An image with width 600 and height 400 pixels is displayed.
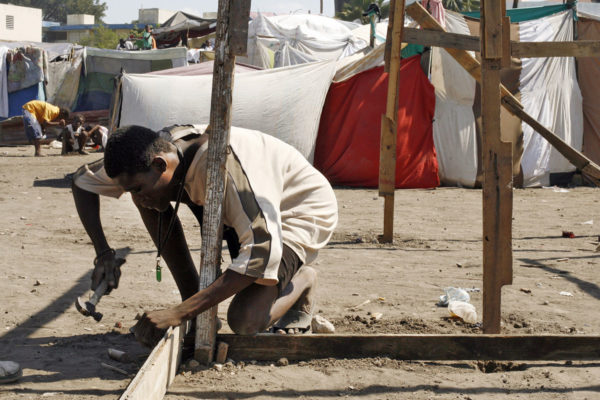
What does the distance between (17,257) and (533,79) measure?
26.6ft

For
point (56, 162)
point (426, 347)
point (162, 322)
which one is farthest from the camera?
point (56, 162)

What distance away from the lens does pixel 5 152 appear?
15.1 metres

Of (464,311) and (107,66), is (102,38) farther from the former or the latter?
(464,311)

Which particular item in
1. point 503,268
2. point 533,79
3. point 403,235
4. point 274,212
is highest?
point 533,79

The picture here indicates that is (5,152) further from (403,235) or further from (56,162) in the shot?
(403,235)

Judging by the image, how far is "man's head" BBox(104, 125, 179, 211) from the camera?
2852 millimetres

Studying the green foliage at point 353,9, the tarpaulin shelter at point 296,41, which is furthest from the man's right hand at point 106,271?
the green foliage at point 353,9

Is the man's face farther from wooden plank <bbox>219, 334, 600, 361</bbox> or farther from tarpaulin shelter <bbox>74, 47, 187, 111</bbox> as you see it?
tarpaulin shelter <bbox>74, 47, 187, 111</bbox>

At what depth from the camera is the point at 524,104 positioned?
1080 centimetres

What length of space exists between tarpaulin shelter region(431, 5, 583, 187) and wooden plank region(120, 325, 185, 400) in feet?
26.2

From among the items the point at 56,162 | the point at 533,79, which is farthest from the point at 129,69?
the point at 533,79

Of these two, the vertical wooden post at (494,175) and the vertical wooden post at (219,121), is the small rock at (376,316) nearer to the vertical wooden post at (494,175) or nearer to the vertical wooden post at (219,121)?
the vertical wooden post at (494,175)

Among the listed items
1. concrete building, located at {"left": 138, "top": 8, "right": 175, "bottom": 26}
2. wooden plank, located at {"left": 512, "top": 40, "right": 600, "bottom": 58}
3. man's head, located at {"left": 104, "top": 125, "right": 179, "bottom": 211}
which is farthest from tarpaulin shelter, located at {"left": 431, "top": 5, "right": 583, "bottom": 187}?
concrete building, located at {"left": 138, "top": 8, "right": 175, "bottom": 26}

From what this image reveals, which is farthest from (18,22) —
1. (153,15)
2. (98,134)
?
(98,134)
